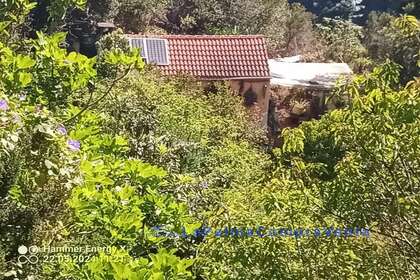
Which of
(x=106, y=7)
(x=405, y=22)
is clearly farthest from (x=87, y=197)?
(x=106, y=7)

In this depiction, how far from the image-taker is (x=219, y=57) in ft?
58.9

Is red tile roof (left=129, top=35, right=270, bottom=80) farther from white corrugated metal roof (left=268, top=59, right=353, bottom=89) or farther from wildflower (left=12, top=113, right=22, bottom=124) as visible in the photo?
wildflower (left=12, top=113, right=22, bottom=124)

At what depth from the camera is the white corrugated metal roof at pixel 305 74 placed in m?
19.5

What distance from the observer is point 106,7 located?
2497 centimetres

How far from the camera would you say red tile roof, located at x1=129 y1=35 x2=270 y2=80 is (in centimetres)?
1734

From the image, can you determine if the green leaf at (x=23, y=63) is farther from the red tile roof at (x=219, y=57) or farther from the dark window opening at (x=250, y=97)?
the dark window opening at (x=250, y=97)

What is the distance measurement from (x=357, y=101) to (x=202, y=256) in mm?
1792

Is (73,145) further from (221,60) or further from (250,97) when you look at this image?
(221,60)

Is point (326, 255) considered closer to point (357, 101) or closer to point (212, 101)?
point (357, 101)

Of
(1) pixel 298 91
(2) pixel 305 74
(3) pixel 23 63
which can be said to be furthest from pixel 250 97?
(3) pixel 23 63

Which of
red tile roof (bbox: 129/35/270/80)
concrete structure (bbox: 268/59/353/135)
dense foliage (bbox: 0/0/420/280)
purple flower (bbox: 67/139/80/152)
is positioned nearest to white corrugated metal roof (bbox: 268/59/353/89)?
concrete structure (bbox: 268/59/353/135)

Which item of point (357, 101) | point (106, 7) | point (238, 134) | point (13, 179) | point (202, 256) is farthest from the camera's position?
point (106, 7)

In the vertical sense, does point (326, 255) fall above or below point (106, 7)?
above

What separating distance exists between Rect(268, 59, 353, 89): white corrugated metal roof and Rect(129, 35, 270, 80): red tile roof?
1.66 metres
